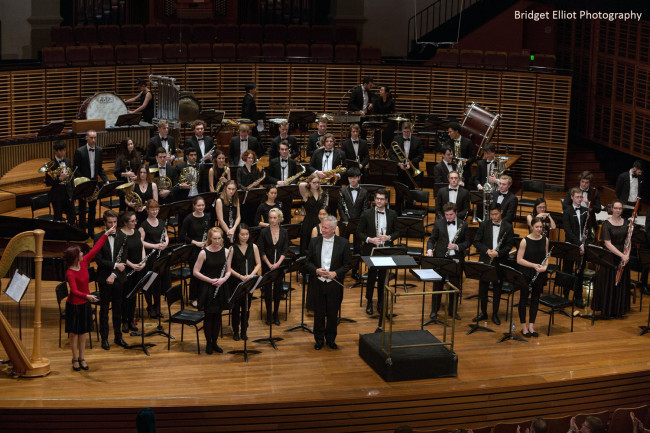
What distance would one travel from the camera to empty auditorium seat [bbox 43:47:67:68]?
580 inches

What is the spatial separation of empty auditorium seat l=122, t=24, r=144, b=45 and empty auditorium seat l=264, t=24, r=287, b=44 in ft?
8.07

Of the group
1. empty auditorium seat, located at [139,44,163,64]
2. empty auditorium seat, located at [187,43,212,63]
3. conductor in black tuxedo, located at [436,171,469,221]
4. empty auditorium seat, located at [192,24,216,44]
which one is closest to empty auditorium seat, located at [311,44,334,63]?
empty auditorium seat, located at [187,43,212,63]

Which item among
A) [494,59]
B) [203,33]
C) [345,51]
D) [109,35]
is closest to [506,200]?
[494,59]

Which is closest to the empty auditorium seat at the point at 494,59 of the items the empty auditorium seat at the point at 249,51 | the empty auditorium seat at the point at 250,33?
the empty auditorium seat at the point at 249,51

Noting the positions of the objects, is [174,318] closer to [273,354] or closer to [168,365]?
Answer: [168,365]

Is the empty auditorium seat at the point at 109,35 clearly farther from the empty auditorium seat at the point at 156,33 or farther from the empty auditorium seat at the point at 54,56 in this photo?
the empty auditorium seat at the point at 54,56

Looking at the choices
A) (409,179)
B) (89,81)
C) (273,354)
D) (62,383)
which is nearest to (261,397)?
(273,354)

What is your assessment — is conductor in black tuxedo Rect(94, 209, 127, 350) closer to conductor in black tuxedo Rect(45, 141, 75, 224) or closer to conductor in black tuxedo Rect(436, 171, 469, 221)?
conductor in black tuxedo Rect(45, 141, 75, 224)

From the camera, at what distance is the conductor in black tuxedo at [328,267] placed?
28.6 ft

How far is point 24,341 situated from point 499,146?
943 cm

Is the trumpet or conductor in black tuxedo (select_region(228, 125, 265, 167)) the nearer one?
conductor in black tuxedo (select_region(228, 125, 265, 167))

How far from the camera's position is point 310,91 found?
1591cm

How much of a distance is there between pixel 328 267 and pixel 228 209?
6.36 feet

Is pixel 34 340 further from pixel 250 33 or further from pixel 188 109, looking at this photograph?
pixel 250 33
